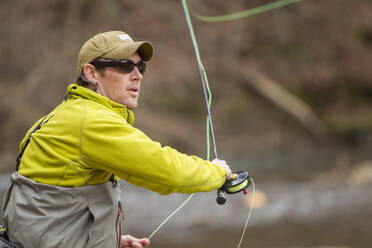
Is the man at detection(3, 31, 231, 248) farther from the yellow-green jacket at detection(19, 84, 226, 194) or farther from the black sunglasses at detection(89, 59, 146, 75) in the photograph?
the black sunglasses at detection(89, 59, 146, 75)

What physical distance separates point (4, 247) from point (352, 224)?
225 inches

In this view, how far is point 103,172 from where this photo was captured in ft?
6.75

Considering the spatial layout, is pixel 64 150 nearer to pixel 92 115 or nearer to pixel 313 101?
pixel 92 115

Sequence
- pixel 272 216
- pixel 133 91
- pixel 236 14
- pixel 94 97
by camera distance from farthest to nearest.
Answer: pixel 236 14 < pixel 272 216 < pixel 133 91 < pixel 94 97

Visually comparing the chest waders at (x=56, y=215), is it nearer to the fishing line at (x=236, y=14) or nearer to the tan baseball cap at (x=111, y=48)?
the tan baseball cap at (x=111, y=48)

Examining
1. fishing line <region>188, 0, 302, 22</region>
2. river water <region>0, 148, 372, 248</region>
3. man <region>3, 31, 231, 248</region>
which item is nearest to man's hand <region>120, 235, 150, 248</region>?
man <region>3, 31, 231, 248</region>

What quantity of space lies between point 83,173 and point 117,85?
0.40 meters

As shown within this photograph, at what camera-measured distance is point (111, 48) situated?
6.99 feet

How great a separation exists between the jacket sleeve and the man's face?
18cm

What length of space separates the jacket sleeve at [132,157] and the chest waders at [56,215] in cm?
14

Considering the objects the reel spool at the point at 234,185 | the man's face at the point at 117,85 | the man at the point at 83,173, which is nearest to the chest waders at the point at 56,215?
the man at the point at 83,173

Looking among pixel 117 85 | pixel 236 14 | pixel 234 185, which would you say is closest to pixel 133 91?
pixel 117 85

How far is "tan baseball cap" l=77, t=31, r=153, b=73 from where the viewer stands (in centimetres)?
213

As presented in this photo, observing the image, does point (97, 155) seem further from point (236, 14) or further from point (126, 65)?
point (236, 14)
